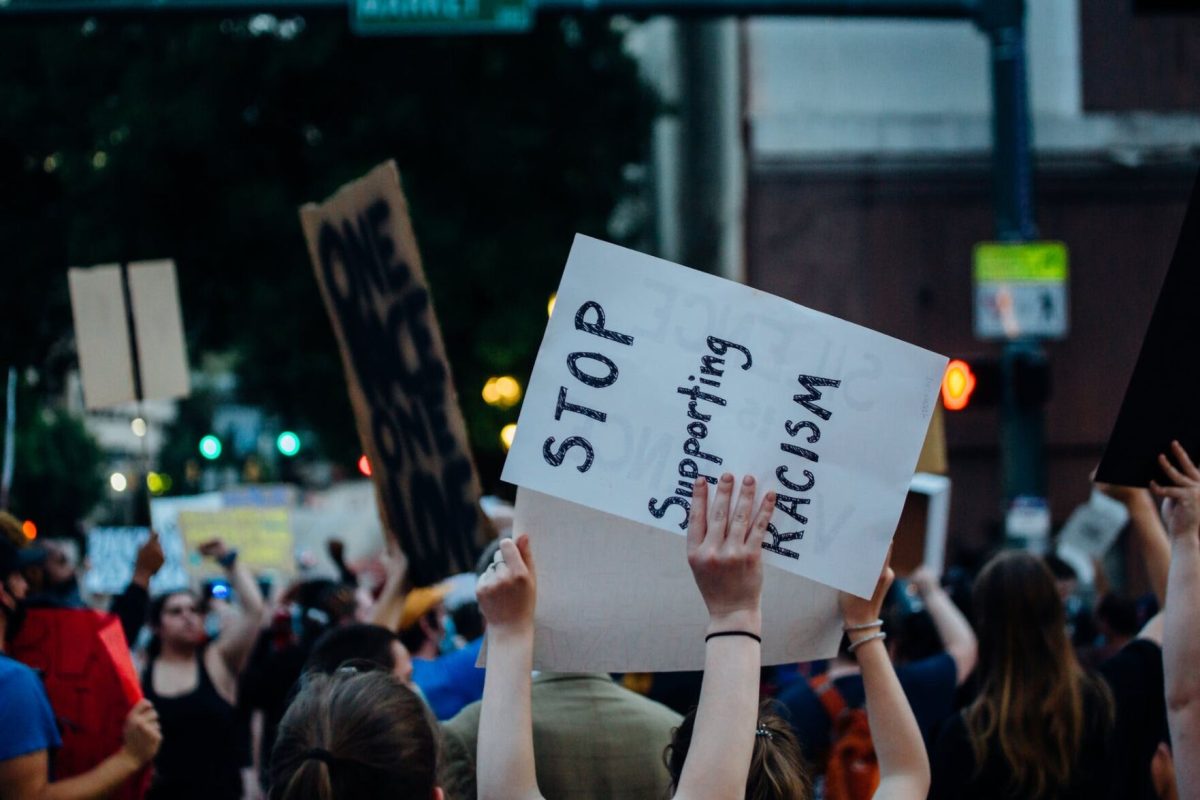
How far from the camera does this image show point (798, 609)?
2914 mm

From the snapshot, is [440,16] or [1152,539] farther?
[440,16]

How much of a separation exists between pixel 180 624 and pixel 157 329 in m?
1.13

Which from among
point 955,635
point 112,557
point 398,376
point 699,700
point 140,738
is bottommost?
point 112,557

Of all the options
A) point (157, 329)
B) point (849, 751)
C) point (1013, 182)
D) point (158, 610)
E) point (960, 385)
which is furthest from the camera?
point (960, 385)

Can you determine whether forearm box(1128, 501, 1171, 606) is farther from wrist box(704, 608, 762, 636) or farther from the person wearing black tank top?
the person wearing black tank top

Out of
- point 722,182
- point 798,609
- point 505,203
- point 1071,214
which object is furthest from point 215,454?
point 798,609

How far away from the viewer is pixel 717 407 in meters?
2.62

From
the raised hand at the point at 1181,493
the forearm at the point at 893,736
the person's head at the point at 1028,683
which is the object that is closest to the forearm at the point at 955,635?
the person's head at the point at 1028,683

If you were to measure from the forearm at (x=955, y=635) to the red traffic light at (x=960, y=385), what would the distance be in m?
6.26

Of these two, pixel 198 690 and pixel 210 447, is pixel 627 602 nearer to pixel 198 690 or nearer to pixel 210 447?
pixel 198 690

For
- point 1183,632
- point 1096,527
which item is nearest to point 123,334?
point 1183,632

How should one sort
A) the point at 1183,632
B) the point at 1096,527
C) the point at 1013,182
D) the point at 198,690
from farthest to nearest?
the point at 1013,182 → the point at 1096,527 → the point at 198,690 → the point at 1183,632

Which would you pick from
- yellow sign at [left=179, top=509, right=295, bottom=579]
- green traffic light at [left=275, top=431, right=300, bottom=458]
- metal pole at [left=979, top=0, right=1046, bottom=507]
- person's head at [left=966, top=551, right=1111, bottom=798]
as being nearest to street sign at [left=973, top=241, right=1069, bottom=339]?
metal pole at [left=979, top=0, right=1046, bottom=507]

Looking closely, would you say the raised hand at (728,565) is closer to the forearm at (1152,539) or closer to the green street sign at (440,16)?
the forearm at (1152,539)
